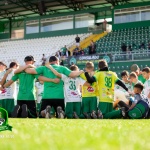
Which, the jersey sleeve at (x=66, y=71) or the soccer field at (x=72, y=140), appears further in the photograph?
the jersey sleeve at (x=66, y=71)

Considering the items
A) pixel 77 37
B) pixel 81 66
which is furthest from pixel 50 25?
pixel 81 66

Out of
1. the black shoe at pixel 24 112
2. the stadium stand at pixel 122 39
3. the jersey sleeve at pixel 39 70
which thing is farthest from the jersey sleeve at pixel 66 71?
the stadium stand at pixel 122 39

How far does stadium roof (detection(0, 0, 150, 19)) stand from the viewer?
39188mm

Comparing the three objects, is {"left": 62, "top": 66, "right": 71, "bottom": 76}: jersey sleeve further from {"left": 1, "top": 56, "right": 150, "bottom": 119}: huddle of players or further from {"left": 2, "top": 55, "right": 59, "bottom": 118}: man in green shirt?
{"left": 2, "top": 55, "right": 59, "bottom": 118}: man in green shirt

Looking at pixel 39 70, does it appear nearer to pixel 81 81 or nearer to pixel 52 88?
pixel 52 88

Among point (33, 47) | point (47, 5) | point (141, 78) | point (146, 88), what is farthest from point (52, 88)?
point (47, 5)

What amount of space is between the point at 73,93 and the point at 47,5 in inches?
1182

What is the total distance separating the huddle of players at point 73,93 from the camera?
34.1 ft

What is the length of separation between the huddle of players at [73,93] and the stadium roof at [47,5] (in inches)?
1074

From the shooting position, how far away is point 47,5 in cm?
4050

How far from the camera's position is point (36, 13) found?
44.1 metres

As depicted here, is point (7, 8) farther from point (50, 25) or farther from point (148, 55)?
point (148, 55)

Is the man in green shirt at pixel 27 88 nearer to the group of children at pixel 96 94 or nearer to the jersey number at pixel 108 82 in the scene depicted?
the group of children at pixel 96 94

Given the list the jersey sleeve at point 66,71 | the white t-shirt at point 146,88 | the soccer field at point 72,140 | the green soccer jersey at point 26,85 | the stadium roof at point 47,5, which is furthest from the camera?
the stadium roof at point 47,5
